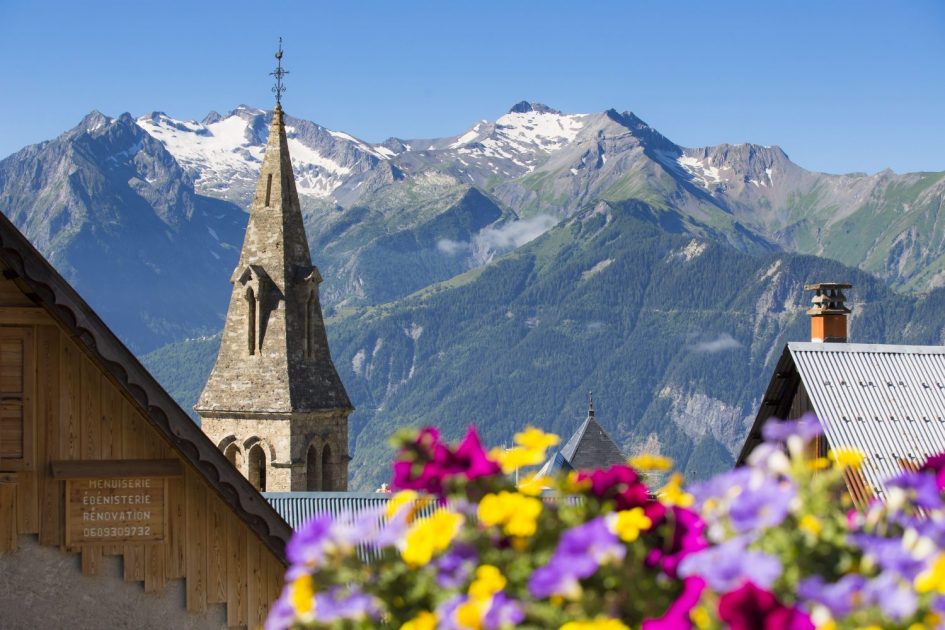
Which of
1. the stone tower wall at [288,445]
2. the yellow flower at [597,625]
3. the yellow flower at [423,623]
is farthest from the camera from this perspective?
the stone tower wall at [288,445]

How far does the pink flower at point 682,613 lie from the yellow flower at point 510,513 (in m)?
0.53

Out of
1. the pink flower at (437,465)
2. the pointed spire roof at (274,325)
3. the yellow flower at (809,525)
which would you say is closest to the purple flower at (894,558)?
the yellow flower at (809,525)

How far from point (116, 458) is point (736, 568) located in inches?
377

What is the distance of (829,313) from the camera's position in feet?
106

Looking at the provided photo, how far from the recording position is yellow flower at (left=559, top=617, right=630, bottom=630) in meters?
3.89

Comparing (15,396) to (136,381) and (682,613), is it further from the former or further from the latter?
(682,613)

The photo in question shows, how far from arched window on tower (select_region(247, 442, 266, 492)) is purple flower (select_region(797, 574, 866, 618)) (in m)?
33.8

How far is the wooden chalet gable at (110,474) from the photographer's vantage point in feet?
39.7

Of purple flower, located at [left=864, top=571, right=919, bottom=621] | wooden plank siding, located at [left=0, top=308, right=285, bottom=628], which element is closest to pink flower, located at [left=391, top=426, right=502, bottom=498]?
purple flower, located at [left=864, top=571, right=919, bottom=621]

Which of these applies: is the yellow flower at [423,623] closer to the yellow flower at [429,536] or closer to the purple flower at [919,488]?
the yellow flower at [429,536]

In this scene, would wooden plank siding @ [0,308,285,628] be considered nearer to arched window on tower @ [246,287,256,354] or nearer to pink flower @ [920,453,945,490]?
pink flower @ [920,453,945,490]

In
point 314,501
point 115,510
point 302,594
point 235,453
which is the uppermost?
point 302,594

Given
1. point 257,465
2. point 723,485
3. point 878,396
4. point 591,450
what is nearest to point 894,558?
point 723,485

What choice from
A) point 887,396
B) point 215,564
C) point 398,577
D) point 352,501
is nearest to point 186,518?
point 215,564
